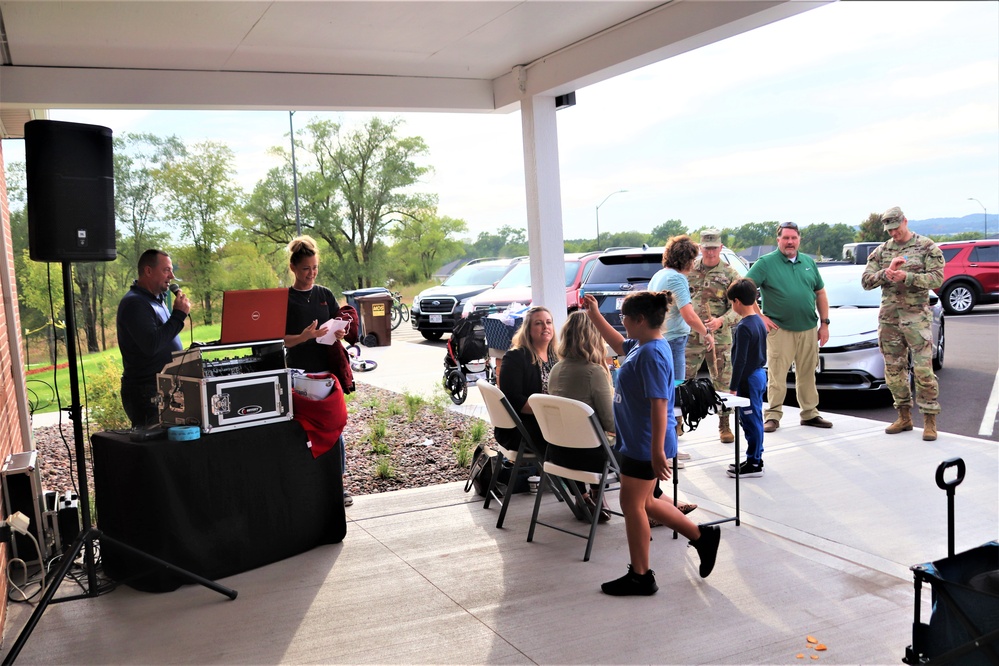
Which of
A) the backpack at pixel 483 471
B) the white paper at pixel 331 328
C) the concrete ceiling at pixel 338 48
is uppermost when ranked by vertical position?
the concrete ceiling at pixel 338 48

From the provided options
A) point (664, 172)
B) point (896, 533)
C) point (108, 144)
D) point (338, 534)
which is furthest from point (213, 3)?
point (664, 172)

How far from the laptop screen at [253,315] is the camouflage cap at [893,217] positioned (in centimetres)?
501

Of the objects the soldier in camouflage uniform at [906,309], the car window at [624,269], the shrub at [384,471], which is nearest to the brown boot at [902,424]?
the soldier in camouflage uniform at [906,309]

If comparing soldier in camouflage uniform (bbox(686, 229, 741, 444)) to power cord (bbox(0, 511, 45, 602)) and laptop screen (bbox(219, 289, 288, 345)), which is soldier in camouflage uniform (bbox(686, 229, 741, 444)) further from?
power cord (bbox(0, 511, 45, 602))

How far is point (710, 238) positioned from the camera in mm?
7160

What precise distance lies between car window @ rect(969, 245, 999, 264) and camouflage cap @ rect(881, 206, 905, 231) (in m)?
12.1

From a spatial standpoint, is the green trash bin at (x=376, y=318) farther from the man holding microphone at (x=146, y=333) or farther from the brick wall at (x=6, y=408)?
the man holding microphone at (x=146, y=333)

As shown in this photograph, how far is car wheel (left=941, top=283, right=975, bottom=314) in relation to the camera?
1720 centimetres

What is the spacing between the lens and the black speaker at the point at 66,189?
383 cm

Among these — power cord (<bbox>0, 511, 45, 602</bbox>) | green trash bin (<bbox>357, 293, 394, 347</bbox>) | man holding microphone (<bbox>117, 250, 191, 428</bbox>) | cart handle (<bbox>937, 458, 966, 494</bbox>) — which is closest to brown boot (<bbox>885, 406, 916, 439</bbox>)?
cart handle (<bbox>937, 458, 966, 494</bbox>)

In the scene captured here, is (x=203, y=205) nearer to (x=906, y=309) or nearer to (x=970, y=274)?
(x=906, y=309)

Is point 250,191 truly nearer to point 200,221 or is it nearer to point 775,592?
point 200,221

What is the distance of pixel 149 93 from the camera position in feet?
18.6

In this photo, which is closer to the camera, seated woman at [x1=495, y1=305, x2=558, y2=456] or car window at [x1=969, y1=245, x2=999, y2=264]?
seated woman at [x1=495, y1=305, x2=558, y2=456]
